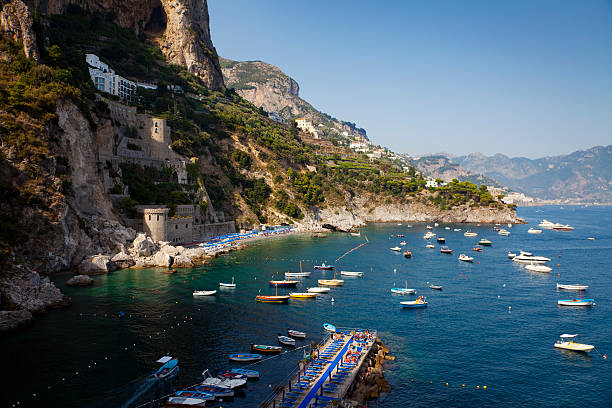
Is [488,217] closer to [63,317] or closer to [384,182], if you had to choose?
[384,182]

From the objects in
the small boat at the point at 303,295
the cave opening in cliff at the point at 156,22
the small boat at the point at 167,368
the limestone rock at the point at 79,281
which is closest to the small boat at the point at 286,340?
the small boat at the point at 167,368

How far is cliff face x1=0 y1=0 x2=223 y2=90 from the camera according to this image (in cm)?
11591

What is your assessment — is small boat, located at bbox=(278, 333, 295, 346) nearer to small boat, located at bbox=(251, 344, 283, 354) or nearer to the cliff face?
small boat, located at bbox=(251, 344, 283, 354)

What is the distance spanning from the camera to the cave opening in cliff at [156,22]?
13188 centimetres

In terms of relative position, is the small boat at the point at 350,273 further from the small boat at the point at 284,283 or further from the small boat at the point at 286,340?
the small boat at the point at 286,340

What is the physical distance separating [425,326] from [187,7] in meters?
128

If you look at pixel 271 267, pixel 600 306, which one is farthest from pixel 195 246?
pixel 600 306

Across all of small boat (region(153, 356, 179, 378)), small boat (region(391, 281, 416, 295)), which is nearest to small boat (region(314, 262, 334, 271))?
small boat (region(391, 281, 416, 295))

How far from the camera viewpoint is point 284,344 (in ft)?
113

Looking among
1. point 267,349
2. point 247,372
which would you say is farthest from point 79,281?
point 247,372

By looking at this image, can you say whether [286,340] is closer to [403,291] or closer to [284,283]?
[284,283]

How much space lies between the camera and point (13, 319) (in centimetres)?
3419

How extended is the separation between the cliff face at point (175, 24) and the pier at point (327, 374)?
359ft

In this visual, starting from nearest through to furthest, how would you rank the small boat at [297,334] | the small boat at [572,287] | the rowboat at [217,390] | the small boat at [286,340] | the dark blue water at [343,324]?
1. the rowboat at [217,390]
2. the dark blue water at [343,324]
3. the small boat at [286,340]
4. the small boat at [297,334]
5. the small boat at [572,287]
